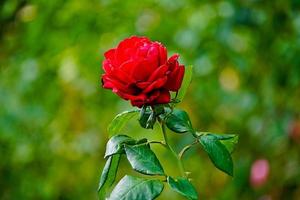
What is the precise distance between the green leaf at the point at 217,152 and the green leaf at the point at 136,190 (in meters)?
0.07

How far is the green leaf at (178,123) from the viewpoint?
857 mm

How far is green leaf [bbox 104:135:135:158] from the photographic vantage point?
81 cm

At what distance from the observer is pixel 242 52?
7.88 feet

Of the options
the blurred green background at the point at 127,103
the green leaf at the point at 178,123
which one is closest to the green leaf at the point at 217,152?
the green leaf at the point at 178,123

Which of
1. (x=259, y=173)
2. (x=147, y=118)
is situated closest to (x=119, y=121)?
(x=147, y=118)

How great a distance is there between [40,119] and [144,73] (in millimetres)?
1730

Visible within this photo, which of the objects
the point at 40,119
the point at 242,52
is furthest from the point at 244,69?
the point at 40,119

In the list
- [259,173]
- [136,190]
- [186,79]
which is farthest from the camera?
[259,173]

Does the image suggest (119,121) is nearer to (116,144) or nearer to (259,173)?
(116,144)

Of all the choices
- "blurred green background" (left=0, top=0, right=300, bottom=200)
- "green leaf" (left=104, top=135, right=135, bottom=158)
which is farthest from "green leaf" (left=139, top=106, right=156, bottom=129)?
"blurred green background" (left=0, top=0, right=300, bottom=200)

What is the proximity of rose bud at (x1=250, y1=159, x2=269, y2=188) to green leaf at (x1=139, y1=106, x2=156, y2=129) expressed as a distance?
1358 mm

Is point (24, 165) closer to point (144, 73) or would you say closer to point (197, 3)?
point (197, 3)

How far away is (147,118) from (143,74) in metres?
0.06

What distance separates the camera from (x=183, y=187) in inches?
31.5
